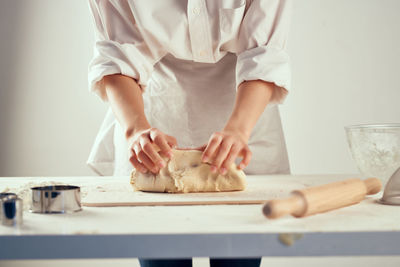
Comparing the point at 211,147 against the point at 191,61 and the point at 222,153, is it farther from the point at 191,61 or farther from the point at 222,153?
the point at 191,61

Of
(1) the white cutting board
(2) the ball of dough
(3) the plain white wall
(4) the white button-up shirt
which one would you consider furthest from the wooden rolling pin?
(3) the plain white wall

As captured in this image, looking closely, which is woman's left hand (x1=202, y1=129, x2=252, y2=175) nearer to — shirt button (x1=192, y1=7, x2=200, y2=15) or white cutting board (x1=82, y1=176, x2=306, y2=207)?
white cutting board (x1=82, y1=176, x2=306, y2=207)

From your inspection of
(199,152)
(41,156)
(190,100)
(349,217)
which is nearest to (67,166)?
(41,156)

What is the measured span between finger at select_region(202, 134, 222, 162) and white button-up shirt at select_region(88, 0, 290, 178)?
0.24 m

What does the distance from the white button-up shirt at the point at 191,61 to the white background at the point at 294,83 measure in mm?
788

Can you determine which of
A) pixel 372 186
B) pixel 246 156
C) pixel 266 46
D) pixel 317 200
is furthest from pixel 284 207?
pixel 266 46

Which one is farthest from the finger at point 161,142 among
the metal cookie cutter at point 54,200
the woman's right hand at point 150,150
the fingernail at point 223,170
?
the metal cookie cutter at point 54,200

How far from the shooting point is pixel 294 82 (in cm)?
220

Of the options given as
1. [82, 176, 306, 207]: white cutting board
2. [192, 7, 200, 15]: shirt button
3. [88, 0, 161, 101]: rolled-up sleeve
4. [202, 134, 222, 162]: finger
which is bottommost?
[82, 176, 306, 207]: white cutting board

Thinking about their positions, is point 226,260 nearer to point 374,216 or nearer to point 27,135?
point 374,216

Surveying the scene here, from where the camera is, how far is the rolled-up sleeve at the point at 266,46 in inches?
45.7

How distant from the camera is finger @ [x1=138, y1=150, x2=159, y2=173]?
96 cm

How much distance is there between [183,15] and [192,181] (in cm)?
50

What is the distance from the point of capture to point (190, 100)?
1.39m
